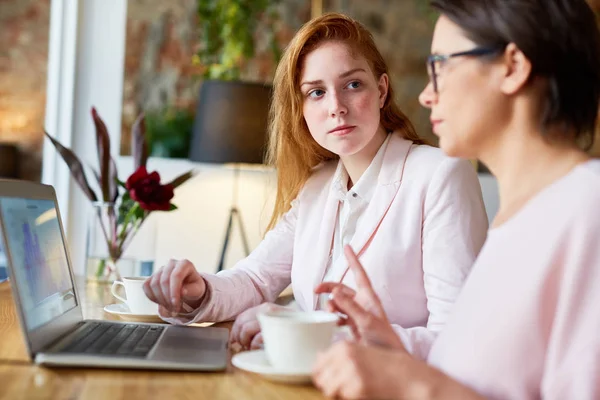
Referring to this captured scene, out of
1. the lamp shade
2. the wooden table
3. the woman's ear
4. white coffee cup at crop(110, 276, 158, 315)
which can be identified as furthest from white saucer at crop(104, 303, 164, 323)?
Result: the lamp shade

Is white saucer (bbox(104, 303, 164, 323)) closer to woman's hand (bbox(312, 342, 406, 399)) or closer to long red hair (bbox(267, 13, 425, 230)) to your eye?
long red hair (bbox(267, 13, 425, 230))

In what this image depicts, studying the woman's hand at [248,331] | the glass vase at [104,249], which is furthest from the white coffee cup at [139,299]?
the glass vase at [104,249]

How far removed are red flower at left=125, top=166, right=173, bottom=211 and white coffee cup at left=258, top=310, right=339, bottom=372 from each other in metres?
1.20

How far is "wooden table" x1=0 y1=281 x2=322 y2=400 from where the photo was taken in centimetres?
92

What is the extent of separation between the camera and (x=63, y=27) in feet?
12.0

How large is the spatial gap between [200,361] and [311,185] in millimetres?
949

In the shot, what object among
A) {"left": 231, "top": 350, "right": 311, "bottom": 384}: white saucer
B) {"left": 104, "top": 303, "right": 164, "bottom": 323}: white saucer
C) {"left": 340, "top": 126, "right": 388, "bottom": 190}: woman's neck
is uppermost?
{"left": 340, "top": 126, "right": 388, "bottom": 190}: woman's neck

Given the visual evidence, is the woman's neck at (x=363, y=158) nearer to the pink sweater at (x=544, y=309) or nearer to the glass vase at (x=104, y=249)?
the glass vase at (x=104, y=249)

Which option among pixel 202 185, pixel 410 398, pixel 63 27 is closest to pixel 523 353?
pixel 410 398

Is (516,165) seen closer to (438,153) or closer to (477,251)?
(477,251)

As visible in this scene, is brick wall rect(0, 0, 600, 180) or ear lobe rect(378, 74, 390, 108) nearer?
ear lobe rect(378, 74, 390, 108)

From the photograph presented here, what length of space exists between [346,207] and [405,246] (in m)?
0.29

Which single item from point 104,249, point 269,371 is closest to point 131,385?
point 269,371

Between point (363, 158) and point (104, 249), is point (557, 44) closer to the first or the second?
point (363, 158)
